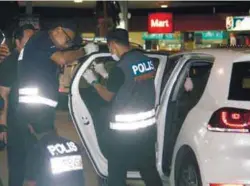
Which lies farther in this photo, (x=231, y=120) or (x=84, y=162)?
(x=84, y=162)

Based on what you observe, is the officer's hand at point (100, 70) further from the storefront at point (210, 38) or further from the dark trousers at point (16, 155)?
the storefront at point (210, 38)

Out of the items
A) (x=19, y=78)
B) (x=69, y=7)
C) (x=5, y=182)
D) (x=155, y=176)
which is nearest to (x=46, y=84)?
(x=19, y=78)

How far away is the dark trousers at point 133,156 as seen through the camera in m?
5.44

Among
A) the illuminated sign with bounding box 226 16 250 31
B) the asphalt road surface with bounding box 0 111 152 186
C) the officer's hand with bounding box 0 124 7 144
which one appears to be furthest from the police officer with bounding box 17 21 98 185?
the illuminated sign with bounding box 226 16 250 31

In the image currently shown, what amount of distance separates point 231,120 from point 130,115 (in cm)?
91

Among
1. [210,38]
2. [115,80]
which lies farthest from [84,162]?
[210,38]

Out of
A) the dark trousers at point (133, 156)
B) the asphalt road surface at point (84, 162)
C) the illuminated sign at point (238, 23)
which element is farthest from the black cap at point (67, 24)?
the illuminated sign at point (238, 23)

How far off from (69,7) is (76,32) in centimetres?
2153

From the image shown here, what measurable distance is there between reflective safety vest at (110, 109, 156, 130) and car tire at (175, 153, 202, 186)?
1.60 ft

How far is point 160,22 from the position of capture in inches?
1045

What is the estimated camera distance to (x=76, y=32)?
18.6ft

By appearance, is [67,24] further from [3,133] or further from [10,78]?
[3,133]

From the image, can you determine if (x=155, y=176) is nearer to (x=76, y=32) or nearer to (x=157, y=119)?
(x=157, y=119)

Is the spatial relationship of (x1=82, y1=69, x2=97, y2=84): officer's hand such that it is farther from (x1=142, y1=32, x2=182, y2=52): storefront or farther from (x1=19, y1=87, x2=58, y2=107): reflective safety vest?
(x1=142, y1=32, x2=182, y2=52): storefront
